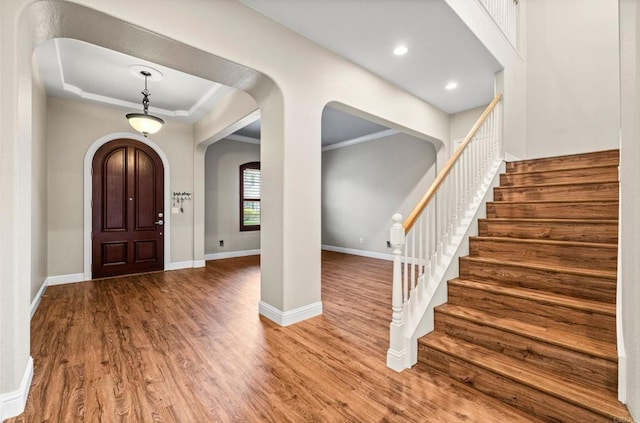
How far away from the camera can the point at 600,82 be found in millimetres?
3930

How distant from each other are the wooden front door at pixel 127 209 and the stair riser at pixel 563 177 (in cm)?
568

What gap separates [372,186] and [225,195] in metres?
3.58

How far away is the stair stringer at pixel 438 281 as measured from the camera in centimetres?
210

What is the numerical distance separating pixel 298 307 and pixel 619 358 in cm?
234

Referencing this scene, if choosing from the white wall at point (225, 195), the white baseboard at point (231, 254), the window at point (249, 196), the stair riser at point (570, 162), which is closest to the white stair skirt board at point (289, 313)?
the stair riser at point (570, 162)

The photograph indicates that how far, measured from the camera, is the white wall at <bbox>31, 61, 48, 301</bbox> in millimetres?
3279

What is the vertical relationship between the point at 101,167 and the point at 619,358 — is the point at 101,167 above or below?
above

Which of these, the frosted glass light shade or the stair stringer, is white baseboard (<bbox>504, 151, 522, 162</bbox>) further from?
the frosted glass light shade

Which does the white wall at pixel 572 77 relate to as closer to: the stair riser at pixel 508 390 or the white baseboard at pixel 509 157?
the white baseboard at pixel 509 157

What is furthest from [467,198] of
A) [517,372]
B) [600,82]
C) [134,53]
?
[134,53]

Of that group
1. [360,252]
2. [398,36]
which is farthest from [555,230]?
[360,252]

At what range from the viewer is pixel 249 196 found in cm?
711

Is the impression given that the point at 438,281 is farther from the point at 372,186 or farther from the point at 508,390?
the point at 372,186

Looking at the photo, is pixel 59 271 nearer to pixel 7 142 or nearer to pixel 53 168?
pixel 53 168
